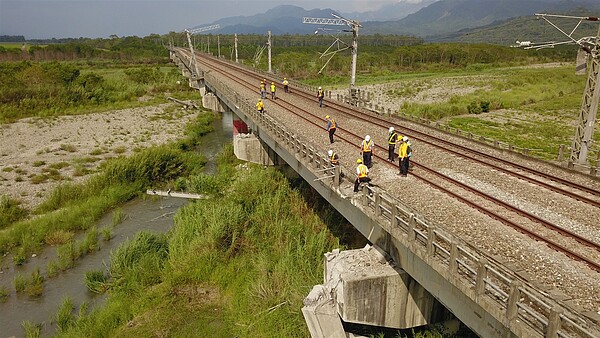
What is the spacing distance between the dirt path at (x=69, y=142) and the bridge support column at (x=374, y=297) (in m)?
26.2

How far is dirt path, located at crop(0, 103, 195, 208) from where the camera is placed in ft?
113

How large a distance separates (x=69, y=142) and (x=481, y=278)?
49.6m

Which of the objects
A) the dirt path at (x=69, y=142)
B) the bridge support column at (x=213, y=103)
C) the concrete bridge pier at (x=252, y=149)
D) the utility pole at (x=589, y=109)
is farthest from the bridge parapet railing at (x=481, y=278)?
the bridge support column at (x=213, y=103)

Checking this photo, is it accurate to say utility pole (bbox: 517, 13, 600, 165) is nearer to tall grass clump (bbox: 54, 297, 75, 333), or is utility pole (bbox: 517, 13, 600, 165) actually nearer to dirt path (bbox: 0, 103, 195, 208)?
tall grass clump (bbox: 54, 297, 75, 333)

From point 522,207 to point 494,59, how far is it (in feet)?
474

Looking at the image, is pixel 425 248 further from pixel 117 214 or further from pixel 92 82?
pixel 92 82

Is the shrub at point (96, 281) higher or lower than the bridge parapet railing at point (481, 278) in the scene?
lower

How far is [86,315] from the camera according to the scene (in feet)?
58.7

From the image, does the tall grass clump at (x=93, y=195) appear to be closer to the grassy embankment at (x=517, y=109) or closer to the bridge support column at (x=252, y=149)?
the bridge support column at (x=252, y=149)

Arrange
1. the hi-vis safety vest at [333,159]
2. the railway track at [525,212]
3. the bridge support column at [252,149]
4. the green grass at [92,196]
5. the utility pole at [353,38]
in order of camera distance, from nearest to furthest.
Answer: the railway track at [525,212], the hi-vis safety vest at [333,159], the green grass at [92,196], the bridge support column at [252,149], the utility pole at [353,38]

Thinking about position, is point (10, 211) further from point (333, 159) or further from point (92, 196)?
point (333, 159)

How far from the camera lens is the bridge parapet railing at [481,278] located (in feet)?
24.8

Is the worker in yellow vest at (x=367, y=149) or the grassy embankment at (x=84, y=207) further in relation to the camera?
the grassy embankment at (x=84, y=207)

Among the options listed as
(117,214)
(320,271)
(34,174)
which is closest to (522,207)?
(320,271)
